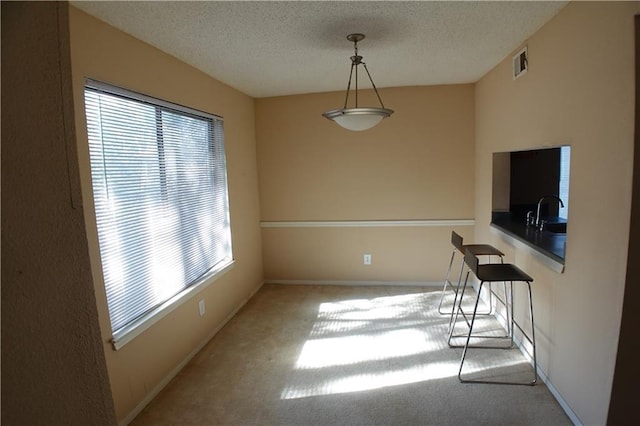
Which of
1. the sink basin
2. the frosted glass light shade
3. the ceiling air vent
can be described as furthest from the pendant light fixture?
the sink basin

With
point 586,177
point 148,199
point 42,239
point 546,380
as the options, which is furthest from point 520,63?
point 42,239

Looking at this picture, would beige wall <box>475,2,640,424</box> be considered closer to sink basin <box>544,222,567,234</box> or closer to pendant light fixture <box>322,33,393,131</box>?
sink basin <box>544,222,567,234</box>

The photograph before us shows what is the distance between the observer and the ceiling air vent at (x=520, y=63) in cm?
269

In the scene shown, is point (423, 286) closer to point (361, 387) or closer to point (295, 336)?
point (295, 336)

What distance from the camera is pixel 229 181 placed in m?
3.80

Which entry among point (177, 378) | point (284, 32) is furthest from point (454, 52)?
point (177, 378)

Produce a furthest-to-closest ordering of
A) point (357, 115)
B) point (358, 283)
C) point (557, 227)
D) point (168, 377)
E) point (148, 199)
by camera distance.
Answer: point (358, 283) → point (557, 227) → point (168, 377) → point (148, 199) → point (357, 115)

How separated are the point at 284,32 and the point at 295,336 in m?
2.43

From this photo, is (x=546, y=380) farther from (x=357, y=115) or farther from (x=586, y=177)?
(x=357, y=115)

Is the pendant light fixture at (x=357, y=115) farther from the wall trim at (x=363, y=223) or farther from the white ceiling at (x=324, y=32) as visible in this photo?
the wall trim at (x=363, y=223)

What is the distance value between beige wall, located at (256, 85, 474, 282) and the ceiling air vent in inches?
49.6

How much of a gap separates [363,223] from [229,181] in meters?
1.68

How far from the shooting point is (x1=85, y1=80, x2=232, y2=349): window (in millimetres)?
2162

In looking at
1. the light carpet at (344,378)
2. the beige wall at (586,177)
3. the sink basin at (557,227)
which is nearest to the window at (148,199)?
the light carpet at (344,378)
